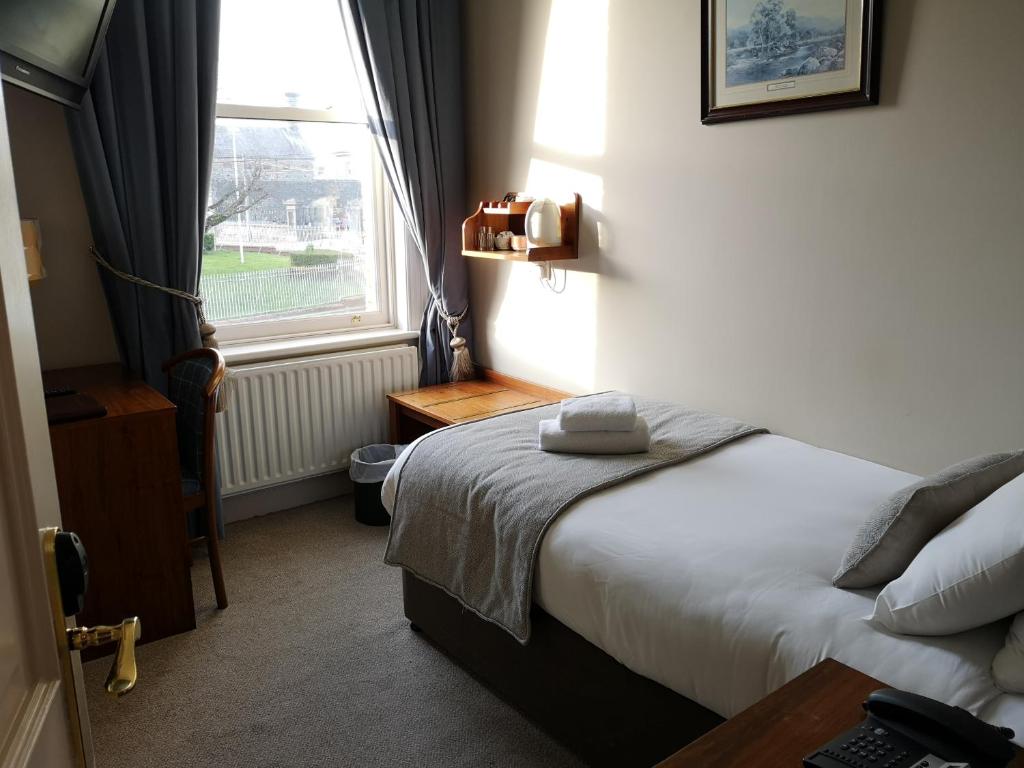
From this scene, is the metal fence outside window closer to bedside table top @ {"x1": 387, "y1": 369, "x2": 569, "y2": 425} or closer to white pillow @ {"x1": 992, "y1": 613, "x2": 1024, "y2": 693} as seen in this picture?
bedside table top @ {"x1": 387, "y1": 369, "x2": 569, "y2": 425}

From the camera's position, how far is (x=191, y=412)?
2.92 meters

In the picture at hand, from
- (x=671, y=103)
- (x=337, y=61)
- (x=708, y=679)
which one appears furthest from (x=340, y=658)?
(x=337, y=61)

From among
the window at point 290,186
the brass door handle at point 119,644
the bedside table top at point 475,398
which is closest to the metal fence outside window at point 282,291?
the window at point 290,186

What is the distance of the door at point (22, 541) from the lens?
693 millimetres

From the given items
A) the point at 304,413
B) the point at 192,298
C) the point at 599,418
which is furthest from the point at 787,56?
the point at 304,413

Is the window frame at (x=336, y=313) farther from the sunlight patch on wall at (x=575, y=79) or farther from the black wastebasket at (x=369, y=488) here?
the sunlight patch on wall at (x=575, y=79)

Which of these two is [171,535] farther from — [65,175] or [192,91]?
[192,91]

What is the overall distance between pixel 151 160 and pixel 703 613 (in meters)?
2.48

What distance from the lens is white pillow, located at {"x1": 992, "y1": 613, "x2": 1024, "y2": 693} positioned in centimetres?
135

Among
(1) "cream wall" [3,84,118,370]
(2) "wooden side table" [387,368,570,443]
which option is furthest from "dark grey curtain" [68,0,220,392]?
(2) "wooden side table" [387,368,570,443]

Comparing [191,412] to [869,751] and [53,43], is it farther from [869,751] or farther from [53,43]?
[869,751]

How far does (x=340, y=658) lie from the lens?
2568 mm

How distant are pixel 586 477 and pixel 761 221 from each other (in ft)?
3.44

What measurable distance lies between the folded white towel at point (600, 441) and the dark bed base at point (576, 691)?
536 millimetres
